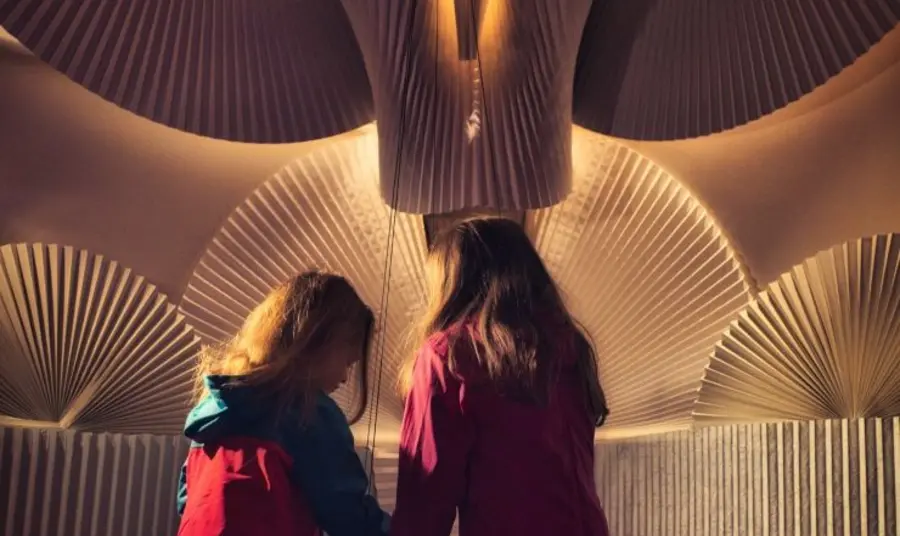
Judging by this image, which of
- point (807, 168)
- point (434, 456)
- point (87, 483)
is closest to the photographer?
point (434, 456)

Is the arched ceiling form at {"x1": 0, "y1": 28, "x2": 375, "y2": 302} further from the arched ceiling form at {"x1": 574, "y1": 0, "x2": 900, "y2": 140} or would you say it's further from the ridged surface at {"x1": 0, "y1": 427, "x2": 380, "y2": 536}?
the arched ceiling form at {"x1": 574, "y1": 0, "x2": 900, "y2": 140}

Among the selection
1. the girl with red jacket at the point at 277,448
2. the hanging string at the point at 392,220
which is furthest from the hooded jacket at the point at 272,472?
the hanging string at the point at 392,220

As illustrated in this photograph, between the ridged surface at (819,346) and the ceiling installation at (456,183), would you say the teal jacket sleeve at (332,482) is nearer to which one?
the ceiling installation at (456,183)

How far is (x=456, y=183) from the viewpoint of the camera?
1.95 m

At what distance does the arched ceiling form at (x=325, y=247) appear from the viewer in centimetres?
220

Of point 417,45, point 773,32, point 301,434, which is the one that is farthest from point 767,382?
point 301,434

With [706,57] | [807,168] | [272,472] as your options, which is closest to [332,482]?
[272,472]

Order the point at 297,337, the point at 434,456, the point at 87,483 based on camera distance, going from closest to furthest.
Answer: the point at 434,456 < the point at 297,337 < the point at 87,483

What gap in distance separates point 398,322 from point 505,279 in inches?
40.9

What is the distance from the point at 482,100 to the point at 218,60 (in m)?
0.53

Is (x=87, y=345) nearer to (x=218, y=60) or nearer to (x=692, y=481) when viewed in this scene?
(x=218, y=60)

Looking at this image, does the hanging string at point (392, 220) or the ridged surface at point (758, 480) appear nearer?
the ridged surface at point (758, 480)

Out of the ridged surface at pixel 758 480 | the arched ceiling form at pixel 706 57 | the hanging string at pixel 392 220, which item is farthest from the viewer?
the arched ceiling form at pixel 706 57

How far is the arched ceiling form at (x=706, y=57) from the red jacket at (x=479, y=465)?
110 centimetres
